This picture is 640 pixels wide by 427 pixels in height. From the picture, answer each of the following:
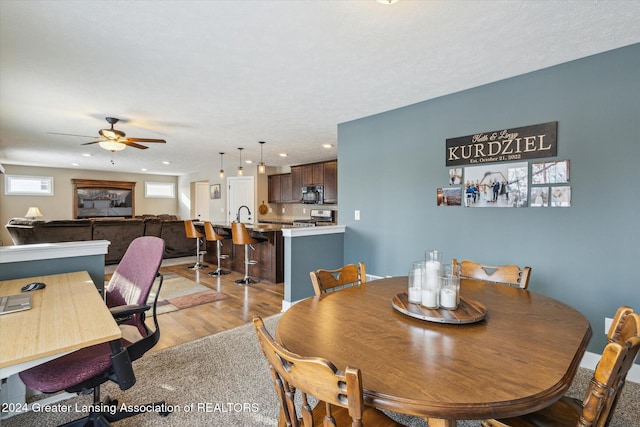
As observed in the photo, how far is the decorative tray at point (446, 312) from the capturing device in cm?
121

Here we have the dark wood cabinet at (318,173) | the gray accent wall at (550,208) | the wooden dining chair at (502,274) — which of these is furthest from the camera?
the dark wood cabinet at (318,173)

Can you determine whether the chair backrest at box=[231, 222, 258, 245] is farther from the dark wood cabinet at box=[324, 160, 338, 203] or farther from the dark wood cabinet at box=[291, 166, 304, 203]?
the dark wood cabinet at box=[291, 166, 304, 203]

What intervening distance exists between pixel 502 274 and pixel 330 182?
480cm

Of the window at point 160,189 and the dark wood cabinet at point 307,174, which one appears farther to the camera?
the window at point 160,189

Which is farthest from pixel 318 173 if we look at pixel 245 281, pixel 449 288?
pixel 449 288

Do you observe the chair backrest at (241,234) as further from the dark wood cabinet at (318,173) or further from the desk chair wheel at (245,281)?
the dark wood cabinet at (318,173)

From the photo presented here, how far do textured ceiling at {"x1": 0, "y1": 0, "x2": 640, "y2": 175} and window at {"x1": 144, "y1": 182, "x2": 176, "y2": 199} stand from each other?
741 cm

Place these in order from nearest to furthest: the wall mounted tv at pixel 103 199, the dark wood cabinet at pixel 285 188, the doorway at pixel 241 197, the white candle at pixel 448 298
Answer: the white candle at pixel 448 298, the dark wood cabinet at pixel 285 188, the doorway at pixel 241 197, the wall mounted tv at pixel 103 199

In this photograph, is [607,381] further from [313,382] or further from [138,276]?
[138,276]

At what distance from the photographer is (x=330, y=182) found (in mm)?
6617

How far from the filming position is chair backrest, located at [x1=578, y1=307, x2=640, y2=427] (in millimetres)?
785

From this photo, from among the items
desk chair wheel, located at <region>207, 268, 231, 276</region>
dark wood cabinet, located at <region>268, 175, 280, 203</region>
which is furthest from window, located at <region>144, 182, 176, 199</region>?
desk chair wheel, located at <region>207, 268, 231, 276</region>

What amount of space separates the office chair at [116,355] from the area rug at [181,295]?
1831mm

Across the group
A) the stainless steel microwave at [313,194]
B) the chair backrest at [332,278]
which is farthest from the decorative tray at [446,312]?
the stainless steel microwave at [313,194]
